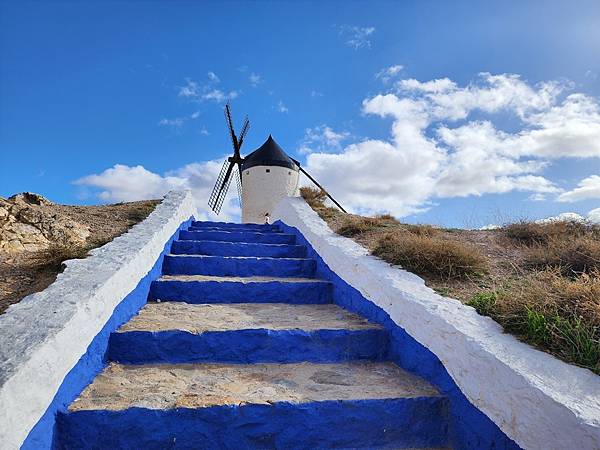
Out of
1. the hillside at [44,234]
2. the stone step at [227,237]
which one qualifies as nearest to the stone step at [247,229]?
the stone step at [227,237]

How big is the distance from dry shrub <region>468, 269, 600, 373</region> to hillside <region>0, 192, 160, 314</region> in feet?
10.0

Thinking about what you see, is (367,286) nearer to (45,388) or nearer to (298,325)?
(298,325)

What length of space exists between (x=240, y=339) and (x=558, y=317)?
1.97m

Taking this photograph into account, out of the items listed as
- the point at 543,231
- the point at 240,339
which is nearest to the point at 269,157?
the point at 543,231

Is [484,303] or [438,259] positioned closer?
[484,303]

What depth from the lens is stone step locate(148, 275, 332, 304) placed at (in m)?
3.90

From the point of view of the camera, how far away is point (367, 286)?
11.7ft

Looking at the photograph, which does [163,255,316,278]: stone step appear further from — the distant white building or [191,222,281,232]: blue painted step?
the distant white building

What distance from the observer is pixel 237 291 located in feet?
13.1

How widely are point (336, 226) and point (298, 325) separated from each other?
10.8ft

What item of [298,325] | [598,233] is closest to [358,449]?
[298,325]

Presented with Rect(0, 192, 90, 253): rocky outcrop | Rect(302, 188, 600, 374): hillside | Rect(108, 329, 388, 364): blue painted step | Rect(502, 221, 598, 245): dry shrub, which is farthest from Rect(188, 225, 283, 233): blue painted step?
Rect(108, 329, 388, 364): blue painted step

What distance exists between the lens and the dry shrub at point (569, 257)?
3804 mm

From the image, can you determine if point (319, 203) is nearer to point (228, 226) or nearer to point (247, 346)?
point (228, 226)
